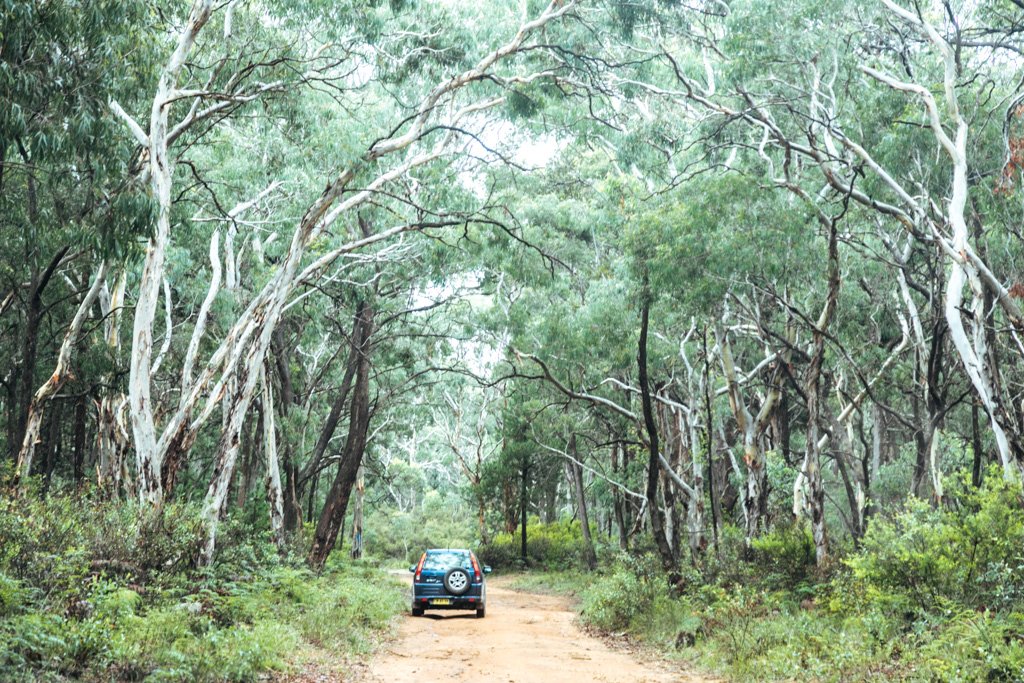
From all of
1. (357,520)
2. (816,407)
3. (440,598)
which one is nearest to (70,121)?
(440,598)

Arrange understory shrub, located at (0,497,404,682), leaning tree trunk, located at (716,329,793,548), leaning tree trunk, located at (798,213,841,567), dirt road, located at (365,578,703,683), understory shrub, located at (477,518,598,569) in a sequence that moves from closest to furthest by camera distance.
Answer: understory shrub, located at (0,497,404,682) < dirt road, located at (365,578,703,683) < leaning tree trunk, located at (798,213,841,567) < leaning tree trunk, located at (716,329,793,548) < understory shrub, located at (477,518,598,569)

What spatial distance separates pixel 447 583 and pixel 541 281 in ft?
22.3

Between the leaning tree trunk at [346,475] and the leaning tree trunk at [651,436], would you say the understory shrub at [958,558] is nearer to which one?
the leaning tree trunk at [651,436]

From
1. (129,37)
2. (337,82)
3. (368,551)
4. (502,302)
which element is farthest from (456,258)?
(368,551)

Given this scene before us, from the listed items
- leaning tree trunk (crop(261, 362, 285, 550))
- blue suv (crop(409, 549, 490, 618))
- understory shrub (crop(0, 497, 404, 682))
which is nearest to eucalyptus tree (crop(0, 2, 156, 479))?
understory shrub (crop(0, 497, 404, 682))

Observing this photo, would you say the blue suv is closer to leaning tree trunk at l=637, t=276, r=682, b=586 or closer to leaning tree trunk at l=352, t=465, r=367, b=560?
leaning tree trunk at l=637, t=276, r=682, b=586

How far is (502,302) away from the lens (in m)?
24.6

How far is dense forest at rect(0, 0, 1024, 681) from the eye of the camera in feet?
33.6

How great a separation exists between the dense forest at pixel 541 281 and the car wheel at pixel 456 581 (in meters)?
1.81

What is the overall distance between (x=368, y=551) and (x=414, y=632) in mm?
40597

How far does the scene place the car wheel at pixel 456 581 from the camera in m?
18.4

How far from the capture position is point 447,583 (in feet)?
60.3

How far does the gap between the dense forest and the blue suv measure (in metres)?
1.41

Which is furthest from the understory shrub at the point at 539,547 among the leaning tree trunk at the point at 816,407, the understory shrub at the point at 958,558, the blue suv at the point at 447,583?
the understory shrub at the point at 958,558
